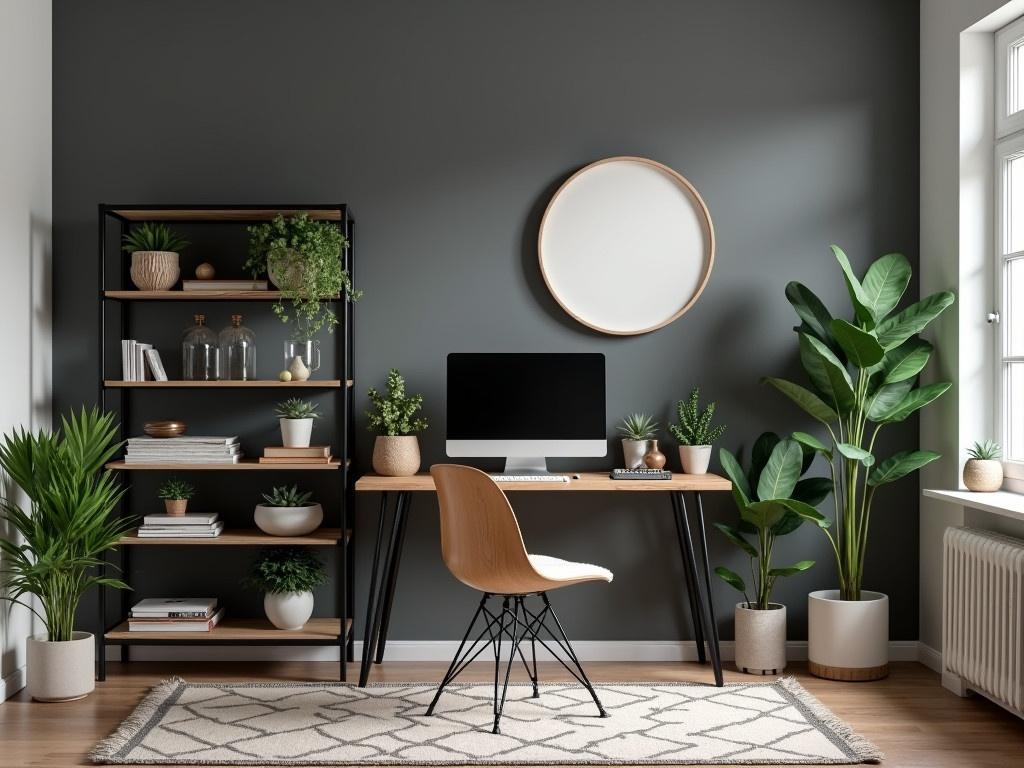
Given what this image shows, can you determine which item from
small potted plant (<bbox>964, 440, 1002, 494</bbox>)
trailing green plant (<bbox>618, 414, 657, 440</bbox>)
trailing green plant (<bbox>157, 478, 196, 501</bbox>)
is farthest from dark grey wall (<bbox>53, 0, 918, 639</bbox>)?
small potted plant (<bbox>964, 440, 1002, 494</bbox>)

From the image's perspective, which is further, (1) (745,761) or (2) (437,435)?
(2) (437,435)

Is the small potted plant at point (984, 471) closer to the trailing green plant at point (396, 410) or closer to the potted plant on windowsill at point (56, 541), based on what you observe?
the trailing green plant at point (396, 410)

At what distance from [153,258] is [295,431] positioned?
0.85 metres

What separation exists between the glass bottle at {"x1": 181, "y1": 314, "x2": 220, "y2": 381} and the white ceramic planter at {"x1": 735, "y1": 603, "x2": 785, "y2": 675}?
88.6 inches

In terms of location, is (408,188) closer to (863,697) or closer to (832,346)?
(832,346)

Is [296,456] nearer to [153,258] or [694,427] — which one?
[153,258]

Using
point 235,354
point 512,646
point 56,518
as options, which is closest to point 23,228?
point 235,354

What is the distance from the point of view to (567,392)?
393 centimetres

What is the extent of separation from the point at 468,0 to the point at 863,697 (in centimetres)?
309

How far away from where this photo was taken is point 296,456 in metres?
3.84

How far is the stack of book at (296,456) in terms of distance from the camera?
3.83 metres

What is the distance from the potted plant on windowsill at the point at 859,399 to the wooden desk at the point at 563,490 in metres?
0.45

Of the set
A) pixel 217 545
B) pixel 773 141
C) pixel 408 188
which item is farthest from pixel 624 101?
pixel 217 545

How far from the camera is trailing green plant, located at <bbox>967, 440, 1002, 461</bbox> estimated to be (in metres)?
3.63
